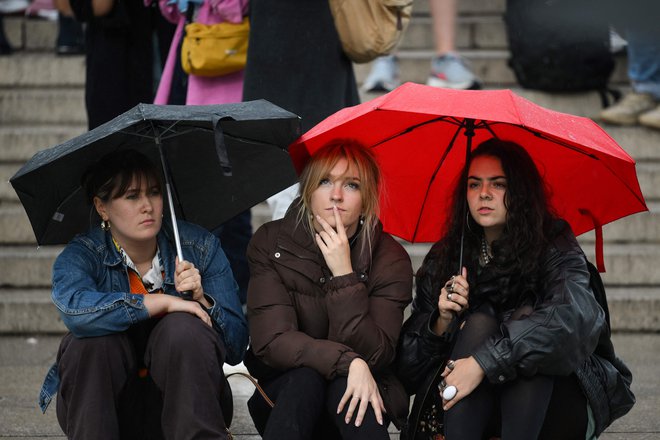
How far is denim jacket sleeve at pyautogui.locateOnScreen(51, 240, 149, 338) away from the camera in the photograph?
134 inches

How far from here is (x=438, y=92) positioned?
349 cm

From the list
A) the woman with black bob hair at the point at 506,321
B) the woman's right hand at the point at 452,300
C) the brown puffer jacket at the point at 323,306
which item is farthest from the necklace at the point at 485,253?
the brown puffer jacket at the point at 323,306

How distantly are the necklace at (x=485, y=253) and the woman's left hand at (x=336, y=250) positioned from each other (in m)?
0.47

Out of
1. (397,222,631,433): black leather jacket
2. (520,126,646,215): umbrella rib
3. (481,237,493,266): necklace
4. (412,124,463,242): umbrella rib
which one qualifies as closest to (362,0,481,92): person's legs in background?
(412,124,463,242): umbrella rib

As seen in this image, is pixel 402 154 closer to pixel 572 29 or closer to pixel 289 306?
pixel 289 306

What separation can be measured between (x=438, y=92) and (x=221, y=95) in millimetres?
1552

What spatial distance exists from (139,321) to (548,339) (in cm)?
124

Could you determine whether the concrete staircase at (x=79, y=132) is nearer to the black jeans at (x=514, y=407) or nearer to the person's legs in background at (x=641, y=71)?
the person's legs in background at (x=641, y=71)

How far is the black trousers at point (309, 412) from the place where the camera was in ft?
11.1

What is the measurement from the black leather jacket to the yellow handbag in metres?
1.45

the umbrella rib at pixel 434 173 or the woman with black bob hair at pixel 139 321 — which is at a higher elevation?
the umbrella rib at pixel 434 173

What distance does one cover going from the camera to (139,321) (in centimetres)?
345

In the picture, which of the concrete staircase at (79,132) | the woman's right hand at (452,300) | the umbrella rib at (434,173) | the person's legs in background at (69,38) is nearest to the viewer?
the woman's right hand at (452,300)

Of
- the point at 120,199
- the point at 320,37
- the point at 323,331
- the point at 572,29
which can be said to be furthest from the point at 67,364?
the point at 572,29
